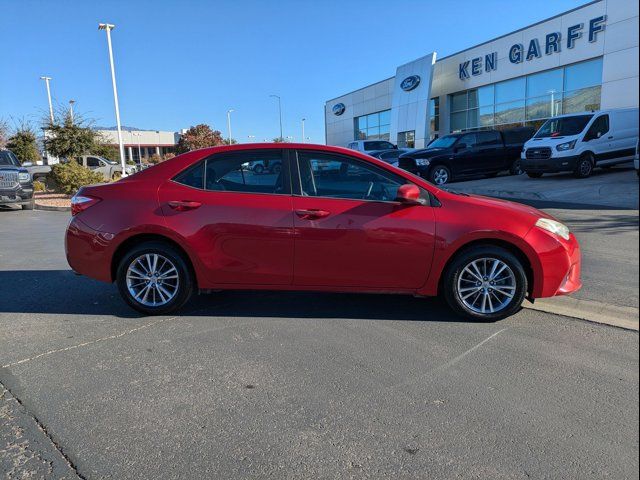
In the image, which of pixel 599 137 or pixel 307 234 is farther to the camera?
pixel 599 137

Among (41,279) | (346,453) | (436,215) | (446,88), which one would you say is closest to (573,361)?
(436,215)

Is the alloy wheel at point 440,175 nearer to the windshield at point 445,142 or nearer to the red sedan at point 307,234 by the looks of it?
the windshield at point 445,142

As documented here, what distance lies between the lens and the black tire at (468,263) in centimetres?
436

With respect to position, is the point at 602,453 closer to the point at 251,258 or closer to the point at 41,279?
the point at 251,258

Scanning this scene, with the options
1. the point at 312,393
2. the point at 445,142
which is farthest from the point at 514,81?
the point at 312,393

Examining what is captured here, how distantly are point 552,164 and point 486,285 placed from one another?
12587 millimetres

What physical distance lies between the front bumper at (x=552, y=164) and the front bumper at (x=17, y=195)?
53.6ft

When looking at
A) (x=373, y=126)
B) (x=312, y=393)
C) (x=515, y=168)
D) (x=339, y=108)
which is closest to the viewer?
(x=312, y=393)

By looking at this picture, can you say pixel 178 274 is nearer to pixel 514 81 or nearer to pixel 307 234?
pixel 307 234

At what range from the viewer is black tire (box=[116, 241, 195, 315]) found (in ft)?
15.5

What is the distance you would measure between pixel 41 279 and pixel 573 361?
6.21 meters

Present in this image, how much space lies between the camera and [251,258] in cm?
459

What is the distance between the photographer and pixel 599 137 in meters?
15.0

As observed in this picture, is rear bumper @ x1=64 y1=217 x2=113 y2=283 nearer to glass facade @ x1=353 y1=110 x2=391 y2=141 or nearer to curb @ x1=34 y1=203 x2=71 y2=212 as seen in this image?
curb @ x1=34 y1=203 x2=71 y2=212
